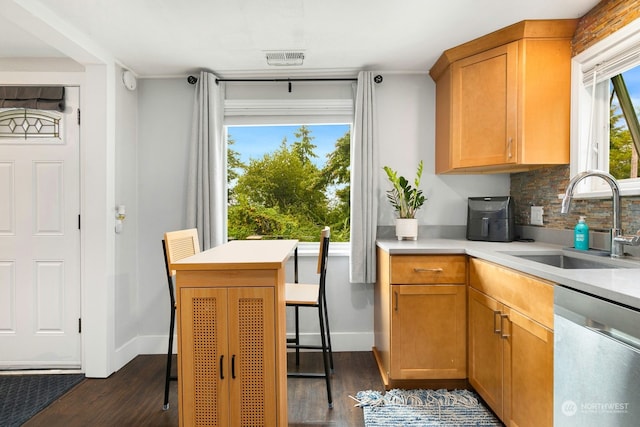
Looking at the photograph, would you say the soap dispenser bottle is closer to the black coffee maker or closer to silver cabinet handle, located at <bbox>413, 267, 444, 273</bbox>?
the black coffee maker

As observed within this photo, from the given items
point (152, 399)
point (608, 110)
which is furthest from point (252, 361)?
point (608, 110)

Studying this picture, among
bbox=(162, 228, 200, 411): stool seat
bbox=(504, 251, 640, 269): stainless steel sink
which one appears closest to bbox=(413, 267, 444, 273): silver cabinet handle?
bbox=(504, 251, 640, 269): stainless steel sink

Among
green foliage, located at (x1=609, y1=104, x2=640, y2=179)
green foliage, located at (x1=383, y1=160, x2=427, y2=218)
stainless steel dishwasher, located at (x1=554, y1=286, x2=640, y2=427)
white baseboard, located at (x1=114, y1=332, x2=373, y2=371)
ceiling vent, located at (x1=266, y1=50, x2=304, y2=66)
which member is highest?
ceiling vent, located at (x1=266, y1=50, x2=304, y2=66)

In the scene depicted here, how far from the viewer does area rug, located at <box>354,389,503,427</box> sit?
1.99 meters

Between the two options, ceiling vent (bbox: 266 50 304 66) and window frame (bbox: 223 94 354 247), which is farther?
window frame (bbox: 223 94 354 247)

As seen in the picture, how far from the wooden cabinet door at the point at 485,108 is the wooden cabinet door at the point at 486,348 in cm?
95

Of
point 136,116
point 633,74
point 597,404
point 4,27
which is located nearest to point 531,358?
point 597,404

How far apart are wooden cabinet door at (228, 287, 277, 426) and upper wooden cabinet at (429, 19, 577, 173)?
181 centimetres

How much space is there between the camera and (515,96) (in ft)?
7.47

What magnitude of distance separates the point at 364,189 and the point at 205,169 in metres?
1.31

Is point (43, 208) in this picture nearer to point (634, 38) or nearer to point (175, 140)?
point (175, 140)

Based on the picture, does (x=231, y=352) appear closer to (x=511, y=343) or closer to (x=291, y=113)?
(x=511, y=343)

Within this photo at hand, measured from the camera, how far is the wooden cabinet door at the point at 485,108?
2303 millimetres

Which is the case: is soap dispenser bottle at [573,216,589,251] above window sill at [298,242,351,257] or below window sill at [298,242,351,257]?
above
